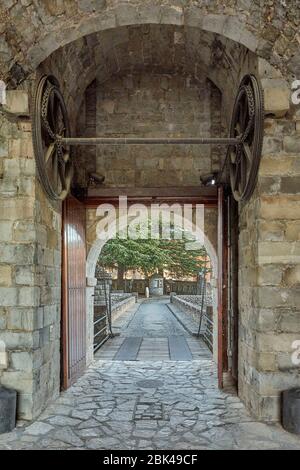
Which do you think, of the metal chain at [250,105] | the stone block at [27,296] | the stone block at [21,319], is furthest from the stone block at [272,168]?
the stone block at [21,319]

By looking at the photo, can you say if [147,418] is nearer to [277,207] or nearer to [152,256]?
[277,207]

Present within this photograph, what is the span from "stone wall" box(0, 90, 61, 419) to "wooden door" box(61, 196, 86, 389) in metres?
0.90

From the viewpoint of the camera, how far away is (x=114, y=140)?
4.14 meters

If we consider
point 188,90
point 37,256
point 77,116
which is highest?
point 188,90

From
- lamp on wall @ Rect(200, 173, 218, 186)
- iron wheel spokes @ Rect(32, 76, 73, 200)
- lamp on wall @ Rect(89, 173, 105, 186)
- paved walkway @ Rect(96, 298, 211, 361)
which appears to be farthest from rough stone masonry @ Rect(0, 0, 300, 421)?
paved walkway @ Rect(96, 298, 211, 361)

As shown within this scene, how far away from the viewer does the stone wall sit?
3.86m

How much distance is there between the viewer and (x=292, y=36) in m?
3.52

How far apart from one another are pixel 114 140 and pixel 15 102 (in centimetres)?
99

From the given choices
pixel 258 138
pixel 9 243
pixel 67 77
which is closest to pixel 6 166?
pixel 9 243

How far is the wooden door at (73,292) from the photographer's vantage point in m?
5.08

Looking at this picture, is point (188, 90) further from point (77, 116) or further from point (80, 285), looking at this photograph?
point (80, 285)

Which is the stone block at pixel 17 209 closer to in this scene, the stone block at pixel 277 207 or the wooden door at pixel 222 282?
the stone block at pixel 277 207

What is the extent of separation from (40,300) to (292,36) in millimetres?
3359

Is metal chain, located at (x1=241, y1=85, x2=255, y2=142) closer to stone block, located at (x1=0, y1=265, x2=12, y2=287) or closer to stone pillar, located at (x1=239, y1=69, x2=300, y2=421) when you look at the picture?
stone pillar, located at (x1=239, y1=69, x2=300, y2=421)
